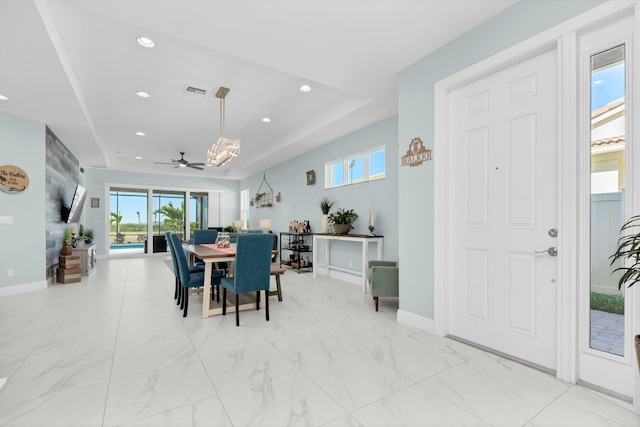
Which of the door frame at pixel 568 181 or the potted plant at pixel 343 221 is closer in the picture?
the door frame at pixel 568 181

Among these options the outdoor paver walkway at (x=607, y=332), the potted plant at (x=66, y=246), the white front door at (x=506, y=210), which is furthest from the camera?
the potted plant at (x=66, y=246)

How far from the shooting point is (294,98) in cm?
436

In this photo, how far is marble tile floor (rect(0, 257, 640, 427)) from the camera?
5.43 ft

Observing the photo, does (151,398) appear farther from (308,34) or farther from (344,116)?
(344,116)

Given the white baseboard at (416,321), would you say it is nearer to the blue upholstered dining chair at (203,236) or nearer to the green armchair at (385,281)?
the green armchair at (385,281)

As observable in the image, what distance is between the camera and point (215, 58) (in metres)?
3.27

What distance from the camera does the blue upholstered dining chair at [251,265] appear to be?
307cm

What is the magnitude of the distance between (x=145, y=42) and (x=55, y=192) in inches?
167

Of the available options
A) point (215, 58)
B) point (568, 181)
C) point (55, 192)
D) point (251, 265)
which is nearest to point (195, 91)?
point (215, 58)

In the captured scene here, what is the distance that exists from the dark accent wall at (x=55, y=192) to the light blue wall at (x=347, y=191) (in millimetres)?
4547

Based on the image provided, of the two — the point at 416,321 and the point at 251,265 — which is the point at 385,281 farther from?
the point at 251,265

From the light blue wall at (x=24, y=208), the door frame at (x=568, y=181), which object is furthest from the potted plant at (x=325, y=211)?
the light blue wall at (x=24, y=208)

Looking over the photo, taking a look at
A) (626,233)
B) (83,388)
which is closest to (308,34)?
(626,233)

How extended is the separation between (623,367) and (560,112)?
1674 mm
